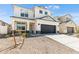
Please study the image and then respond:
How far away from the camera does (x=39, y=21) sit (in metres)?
4.44

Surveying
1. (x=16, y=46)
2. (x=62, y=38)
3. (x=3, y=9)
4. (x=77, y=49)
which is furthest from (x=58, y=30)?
(x=3, y=9)

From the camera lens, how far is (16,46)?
13.4 feet

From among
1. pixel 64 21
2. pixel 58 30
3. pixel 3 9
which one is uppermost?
pixel 3 9

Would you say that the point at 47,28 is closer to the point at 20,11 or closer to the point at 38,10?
the point at 38,10

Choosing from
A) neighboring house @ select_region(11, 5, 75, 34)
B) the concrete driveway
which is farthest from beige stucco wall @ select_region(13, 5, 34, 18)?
the concrete driveway

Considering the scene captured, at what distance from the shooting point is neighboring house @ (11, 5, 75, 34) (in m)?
4.26

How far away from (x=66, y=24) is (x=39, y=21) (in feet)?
2.85

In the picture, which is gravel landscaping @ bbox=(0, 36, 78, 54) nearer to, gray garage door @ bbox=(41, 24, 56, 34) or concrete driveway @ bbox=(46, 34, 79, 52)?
concrete driveway @ bbox=(46, 34, 79, 52)

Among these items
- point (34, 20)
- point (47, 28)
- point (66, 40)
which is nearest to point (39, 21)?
point (34, 20)

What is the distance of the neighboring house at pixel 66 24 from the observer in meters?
4.37

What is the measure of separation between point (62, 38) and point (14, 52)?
148cm

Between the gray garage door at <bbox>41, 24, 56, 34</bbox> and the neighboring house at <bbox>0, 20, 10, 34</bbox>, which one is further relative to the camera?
the gray garage door at <bbox>41, 24, 56, 34</bbox>
